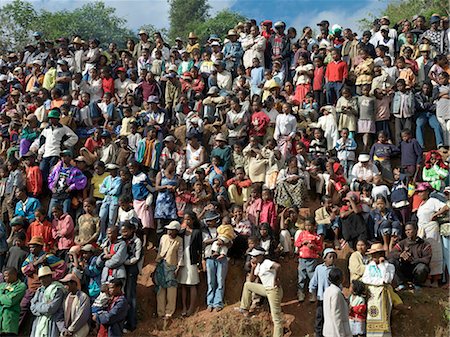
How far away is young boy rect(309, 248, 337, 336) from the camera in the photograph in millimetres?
10297

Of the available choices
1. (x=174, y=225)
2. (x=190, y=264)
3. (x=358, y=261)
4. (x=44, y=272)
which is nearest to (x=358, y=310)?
(x=358, y=261)

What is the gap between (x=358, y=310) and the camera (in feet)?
33.5

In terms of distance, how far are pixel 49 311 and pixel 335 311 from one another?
4480mm

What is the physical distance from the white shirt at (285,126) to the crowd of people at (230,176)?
27 mm

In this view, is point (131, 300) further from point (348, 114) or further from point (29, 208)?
point (348, 114)

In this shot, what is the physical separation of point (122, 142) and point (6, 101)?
6057mm

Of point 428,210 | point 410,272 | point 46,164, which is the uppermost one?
point 46,164

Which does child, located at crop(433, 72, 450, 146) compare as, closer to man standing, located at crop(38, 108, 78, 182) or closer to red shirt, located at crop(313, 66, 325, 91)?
red shirt, located at crop(313, 66, 325, 91)

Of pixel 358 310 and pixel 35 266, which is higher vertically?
pixel 35 266

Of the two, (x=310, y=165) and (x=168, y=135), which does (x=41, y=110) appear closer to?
(x=168, y=135)

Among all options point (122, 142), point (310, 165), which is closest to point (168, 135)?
point (122, 142)

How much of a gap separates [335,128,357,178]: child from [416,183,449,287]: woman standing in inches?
89.6

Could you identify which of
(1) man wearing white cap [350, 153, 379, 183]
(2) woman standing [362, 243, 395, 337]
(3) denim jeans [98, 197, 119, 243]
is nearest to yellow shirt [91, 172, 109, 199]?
(3) denim jeans [98, 197, 119, 243]

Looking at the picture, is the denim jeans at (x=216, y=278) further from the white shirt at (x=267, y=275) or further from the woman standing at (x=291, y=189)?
the woman standing at (x=291, y=189)
